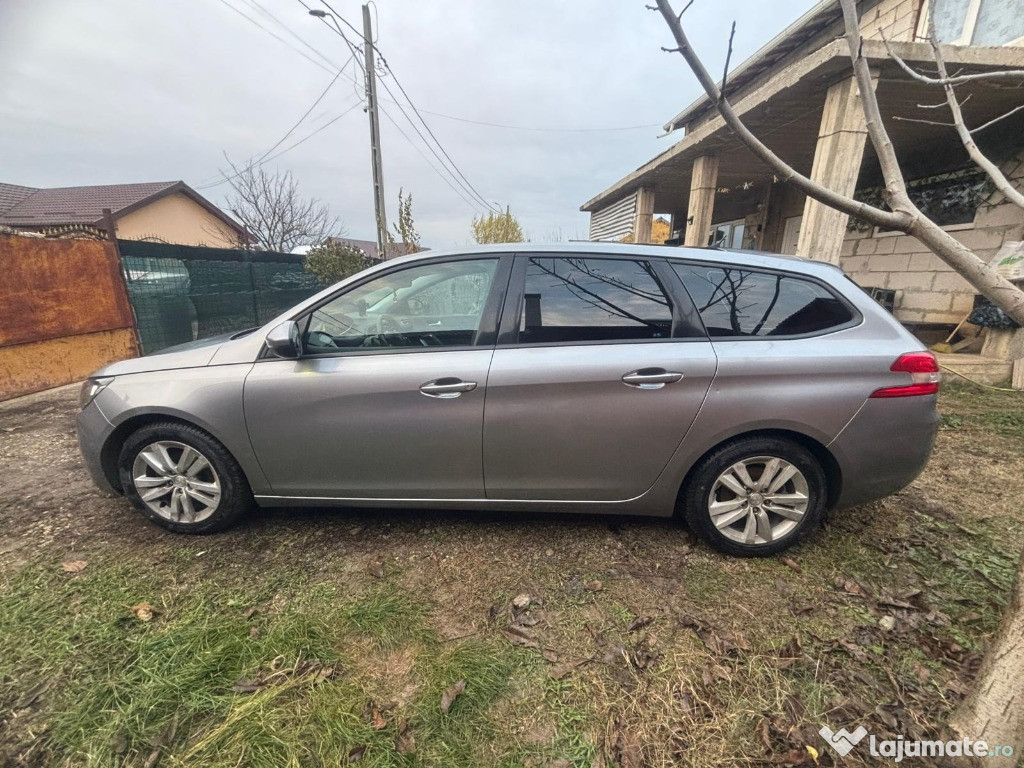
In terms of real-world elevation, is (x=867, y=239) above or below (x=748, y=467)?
above

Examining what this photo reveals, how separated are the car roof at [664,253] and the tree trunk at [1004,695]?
159 cm

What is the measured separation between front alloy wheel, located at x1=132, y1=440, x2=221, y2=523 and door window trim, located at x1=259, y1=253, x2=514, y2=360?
0.72 meters

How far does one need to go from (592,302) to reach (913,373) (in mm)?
1560

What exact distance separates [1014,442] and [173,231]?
28540mm

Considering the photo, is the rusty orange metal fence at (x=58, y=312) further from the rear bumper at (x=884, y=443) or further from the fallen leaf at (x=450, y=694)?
the rear bumper at (x=884, y=443)

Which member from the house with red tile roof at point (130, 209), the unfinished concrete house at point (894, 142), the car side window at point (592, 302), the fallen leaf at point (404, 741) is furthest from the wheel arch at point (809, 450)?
Answer: the house with red tile roof at point (130, 209)

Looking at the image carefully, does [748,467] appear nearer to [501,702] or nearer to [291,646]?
[501,702]

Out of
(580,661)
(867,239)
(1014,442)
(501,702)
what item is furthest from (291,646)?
(867,239)

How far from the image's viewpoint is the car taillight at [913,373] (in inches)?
85.1

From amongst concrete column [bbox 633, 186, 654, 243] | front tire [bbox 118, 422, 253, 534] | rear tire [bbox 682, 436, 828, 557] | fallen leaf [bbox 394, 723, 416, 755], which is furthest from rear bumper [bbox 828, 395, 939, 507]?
concrete column [bbox 633, 186, 654, 243]

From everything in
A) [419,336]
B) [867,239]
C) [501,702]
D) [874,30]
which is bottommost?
[501,702]

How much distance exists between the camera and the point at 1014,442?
380cm

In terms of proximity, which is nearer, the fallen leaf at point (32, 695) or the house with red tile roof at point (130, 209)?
the fallen leaf at point (32, 695)

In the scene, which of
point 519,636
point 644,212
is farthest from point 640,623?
point 644,212
